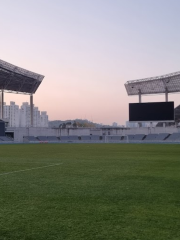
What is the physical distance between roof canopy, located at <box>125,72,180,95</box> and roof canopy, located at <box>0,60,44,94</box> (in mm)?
20869

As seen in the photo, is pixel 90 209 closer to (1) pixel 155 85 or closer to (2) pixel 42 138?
(1) pixel 155 85

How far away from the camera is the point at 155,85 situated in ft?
211

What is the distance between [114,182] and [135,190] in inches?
54.0

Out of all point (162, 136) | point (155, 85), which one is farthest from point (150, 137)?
point (155, 85)

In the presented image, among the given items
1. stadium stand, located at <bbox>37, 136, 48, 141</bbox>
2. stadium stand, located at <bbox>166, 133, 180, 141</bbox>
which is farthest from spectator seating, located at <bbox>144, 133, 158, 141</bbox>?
stadium stand, located at <bbox>37, 136, 48, 141</bbox>

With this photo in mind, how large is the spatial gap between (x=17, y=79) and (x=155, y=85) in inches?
1147

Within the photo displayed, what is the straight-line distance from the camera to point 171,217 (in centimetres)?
492

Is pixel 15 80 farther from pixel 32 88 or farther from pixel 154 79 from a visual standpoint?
pixel 154 79

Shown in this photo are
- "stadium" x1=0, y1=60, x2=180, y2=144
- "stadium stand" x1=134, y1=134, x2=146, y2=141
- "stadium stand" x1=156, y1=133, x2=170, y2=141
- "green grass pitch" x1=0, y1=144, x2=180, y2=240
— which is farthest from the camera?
"stadium stand" x1=134, y1=134, x2=146, y2=141

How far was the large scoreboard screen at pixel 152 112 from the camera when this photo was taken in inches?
2175

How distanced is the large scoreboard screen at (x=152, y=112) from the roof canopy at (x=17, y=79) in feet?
74.8

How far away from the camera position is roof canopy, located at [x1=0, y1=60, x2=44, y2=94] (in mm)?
57938

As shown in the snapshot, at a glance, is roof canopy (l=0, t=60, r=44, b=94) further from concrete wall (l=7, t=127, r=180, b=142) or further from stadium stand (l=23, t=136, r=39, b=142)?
stadium stand (l=23, t=136, r=39, b=142)

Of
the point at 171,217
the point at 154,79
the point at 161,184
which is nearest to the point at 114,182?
the point at 161,184
